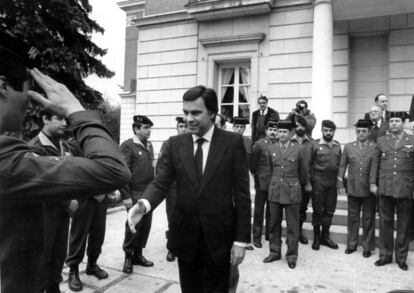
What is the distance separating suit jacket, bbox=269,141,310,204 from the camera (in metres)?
5.25

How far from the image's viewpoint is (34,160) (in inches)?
43.4

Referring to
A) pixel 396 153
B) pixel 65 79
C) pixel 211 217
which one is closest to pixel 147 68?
pixel 65 79

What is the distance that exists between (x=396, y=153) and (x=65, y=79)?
356 inches

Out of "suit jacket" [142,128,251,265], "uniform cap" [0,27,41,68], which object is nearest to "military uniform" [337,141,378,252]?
"suit jacket" [142,128,251,265]

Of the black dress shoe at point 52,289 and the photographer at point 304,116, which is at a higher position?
the photographer at point 304,116

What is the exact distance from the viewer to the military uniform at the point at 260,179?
5.93 m

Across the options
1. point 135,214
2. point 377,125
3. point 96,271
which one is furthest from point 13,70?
point 377,125

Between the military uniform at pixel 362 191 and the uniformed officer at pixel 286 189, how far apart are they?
0.83 metres

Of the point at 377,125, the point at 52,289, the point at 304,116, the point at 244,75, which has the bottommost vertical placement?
the point at 52,289

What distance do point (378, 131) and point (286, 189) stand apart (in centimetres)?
260

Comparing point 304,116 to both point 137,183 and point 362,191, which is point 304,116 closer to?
point 362,191

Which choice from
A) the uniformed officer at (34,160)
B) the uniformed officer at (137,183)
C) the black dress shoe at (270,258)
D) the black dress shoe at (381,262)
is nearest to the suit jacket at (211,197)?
the uniformed officer at (34,160)

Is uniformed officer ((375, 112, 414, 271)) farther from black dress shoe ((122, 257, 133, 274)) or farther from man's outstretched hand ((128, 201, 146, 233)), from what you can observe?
man's outstretched hand ((128, 201, 146, 233))

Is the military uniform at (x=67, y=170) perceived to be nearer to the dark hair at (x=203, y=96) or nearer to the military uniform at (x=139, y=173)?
the dark hair at (x=203, y=96)
